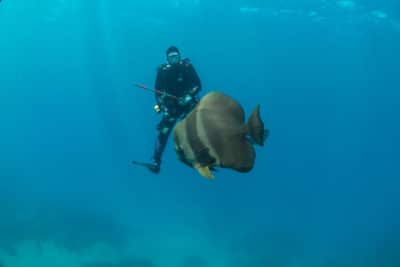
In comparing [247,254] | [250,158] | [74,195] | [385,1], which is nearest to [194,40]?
[74,195]

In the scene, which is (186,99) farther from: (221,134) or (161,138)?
(221,134)

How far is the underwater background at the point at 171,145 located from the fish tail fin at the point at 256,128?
66.3 feet

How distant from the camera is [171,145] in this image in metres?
41.4

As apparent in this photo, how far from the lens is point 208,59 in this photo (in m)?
72.2

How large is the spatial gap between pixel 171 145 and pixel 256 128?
39.1 meters

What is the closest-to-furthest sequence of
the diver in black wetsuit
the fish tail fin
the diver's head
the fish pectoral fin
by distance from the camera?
the fish tail fin → the fish pectoral fin → the diver in black wetsuit → the diver's head

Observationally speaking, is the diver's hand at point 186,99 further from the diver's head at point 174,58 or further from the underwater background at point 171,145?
the underwater background at point 171,145

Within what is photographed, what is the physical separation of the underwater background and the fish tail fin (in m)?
20.2

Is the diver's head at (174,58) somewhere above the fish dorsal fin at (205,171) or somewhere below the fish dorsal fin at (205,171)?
above

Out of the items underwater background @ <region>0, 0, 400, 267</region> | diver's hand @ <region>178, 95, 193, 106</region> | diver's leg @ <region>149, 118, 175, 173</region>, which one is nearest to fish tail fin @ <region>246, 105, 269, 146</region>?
diver's hand @ <region>178, 95, 193, 106</region>

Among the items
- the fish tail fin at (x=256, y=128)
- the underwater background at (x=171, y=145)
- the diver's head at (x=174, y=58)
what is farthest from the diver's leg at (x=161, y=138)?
the underwater background at (x=171, y=145)

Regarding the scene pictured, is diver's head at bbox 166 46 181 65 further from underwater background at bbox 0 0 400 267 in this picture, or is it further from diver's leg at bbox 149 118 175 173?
underwater background at bbox 0 0 400 267

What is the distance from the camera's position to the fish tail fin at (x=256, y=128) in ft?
7.85

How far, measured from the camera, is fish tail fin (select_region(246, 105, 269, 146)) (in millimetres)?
2393
